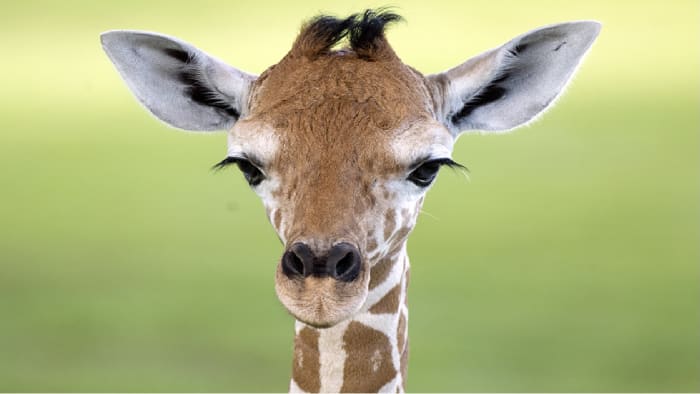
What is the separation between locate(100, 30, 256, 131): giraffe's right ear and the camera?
6984mm

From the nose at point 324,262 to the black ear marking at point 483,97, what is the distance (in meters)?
1.47

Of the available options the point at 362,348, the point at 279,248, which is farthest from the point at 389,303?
the point at 279,248

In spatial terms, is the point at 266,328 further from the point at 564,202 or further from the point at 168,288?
the point at 564,202

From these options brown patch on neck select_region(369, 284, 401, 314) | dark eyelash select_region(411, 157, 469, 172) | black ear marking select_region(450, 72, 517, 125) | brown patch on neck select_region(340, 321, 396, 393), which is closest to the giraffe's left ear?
black ear marking select_region(450, 72, 517, 125)

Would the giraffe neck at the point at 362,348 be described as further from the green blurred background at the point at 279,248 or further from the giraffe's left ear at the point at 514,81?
the green blurred background at the point at 279,248

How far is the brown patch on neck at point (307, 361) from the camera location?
6594mm

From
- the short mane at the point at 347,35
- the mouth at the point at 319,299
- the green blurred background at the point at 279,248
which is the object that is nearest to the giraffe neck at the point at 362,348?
the mouth at the point at 319,299

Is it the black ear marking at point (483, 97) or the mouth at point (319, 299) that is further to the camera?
the black ear marking at point (483, 97)

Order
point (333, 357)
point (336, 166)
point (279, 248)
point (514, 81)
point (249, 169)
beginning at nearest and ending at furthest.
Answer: point (336, 166) < point (249, 169) < point (333, 357) < point (514, 81) < point (279, 248)

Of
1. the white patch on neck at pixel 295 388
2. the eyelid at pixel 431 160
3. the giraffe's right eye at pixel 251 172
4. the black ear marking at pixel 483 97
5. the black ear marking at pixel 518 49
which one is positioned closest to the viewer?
the eyelid at pixel 431 160

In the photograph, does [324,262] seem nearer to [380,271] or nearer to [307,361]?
[380,271]

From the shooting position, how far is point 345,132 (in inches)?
245

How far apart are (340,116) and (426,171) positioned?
47 centimetres

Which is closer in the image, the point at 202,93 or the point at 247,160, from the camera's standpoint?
the point at 247,160
